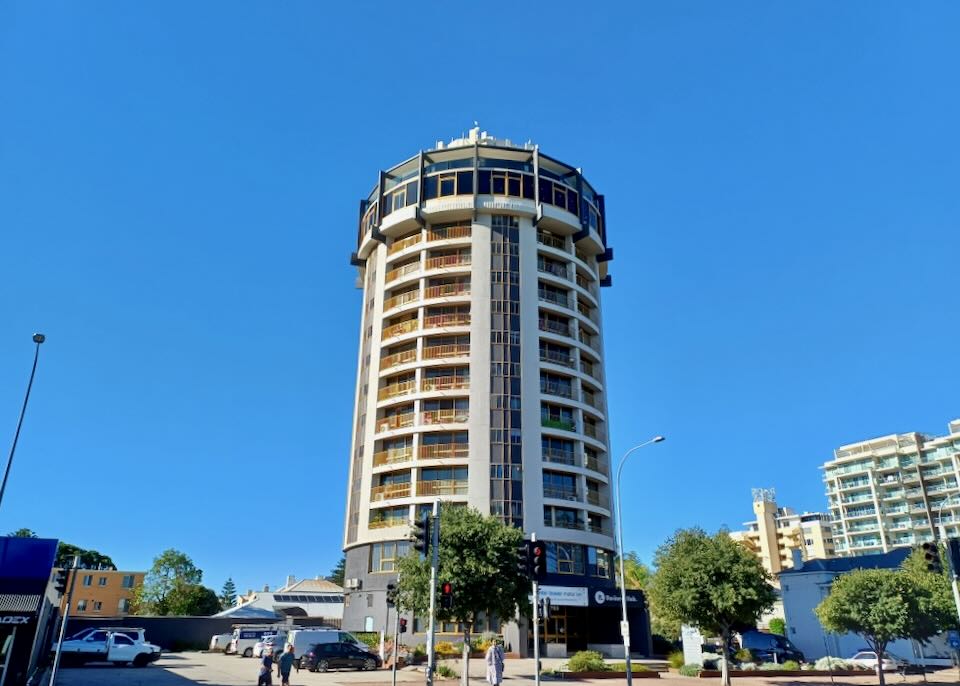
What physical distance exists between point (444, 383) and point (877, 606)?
32445 mm

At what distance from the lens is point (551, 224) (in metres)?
62.6

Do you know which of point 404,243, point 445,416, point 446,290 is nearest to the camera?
point 445,416

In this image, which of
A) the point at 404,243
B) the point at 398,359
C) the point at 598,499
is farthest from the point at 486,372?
the point at 404,243

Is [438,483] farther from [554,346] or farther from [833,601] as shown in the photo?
[833,601]

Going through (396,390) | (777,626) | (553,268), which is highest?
(553,268)

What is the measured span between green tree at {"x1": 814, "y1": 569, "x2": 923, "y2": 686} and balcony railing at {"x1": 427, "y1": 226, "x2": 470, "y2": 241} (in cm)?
3827

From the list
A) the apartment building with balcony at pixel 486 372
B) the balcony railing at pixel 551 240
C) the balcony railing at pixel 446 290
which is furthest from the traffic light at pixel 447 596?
the balcony railing at pixel 551 240

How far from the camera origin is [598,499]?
2274 inches

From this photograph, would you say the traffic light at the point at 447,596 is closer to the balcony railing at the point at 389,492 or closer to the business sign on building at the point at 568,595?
the business sign on building at the point at 568,595

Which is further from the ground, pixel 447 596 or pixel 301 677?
pixel 447 596

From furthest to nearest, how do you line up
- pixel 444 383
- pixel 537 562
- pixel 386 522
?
pixel 444 383 < pixel 386 522 < pixel 537 562

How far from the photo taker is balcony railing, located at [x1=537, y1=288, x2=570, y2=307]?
60.6 metres

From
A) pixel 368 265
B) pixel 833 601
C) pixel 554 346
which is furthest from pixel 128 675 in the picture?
pixel 368 265

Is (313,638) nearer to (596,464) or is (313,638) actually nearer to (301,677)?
(301,677)
